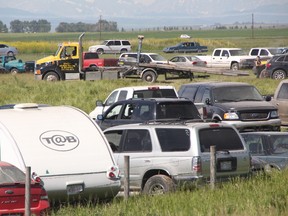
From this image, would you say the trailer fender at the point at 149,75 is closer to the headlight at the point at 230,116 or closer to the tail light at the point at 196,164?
the headlight at the point at 230,116

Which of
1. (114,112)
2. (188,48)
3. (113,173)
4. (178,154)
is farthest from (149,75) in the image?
(188,48)

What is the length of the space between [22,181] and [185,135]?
13.1 ft

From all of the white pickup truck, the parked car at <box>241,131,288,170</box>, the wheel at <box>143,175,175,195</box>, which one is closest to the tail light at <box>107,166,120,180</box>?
the wheel at <box>143,175,175,195</box>

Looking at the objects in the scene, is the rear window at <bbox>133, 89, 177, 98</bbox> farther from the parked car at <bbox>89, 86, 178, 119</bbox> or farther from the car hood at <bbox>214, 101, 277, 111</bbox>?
the car hood at <bbox>214, 101, 277, 111</bbox>

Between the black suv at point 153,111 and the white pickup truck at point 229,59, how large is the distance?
3710cm

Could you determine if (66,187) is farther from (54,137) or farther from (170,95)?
(170,95)

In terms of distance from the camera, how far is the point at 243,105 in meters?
25.3

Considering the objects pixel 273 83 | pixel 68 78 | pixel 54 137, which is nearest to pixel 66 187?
pixel 54 137

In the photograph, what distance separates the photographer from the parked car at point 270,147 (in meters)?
18.2

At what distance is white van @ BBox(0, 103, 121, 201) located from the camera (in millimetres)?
14289

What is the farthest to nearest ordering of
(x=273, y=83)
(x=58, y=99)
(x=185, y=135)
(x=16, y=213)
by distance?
(x=273, y=83)
(x=58, y=99)
(x=185, y=135)
(x=16, y=213)

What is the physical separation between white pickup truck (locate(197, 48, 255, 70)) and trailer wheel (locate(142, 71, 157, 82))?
1320cm

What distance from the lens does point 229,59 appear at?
60.3 metres

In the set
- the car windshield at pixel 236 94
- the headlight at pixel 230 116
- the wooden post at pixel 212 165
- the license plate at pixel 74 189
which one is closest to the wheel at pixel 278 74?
the car windshield at pixel 236 94
